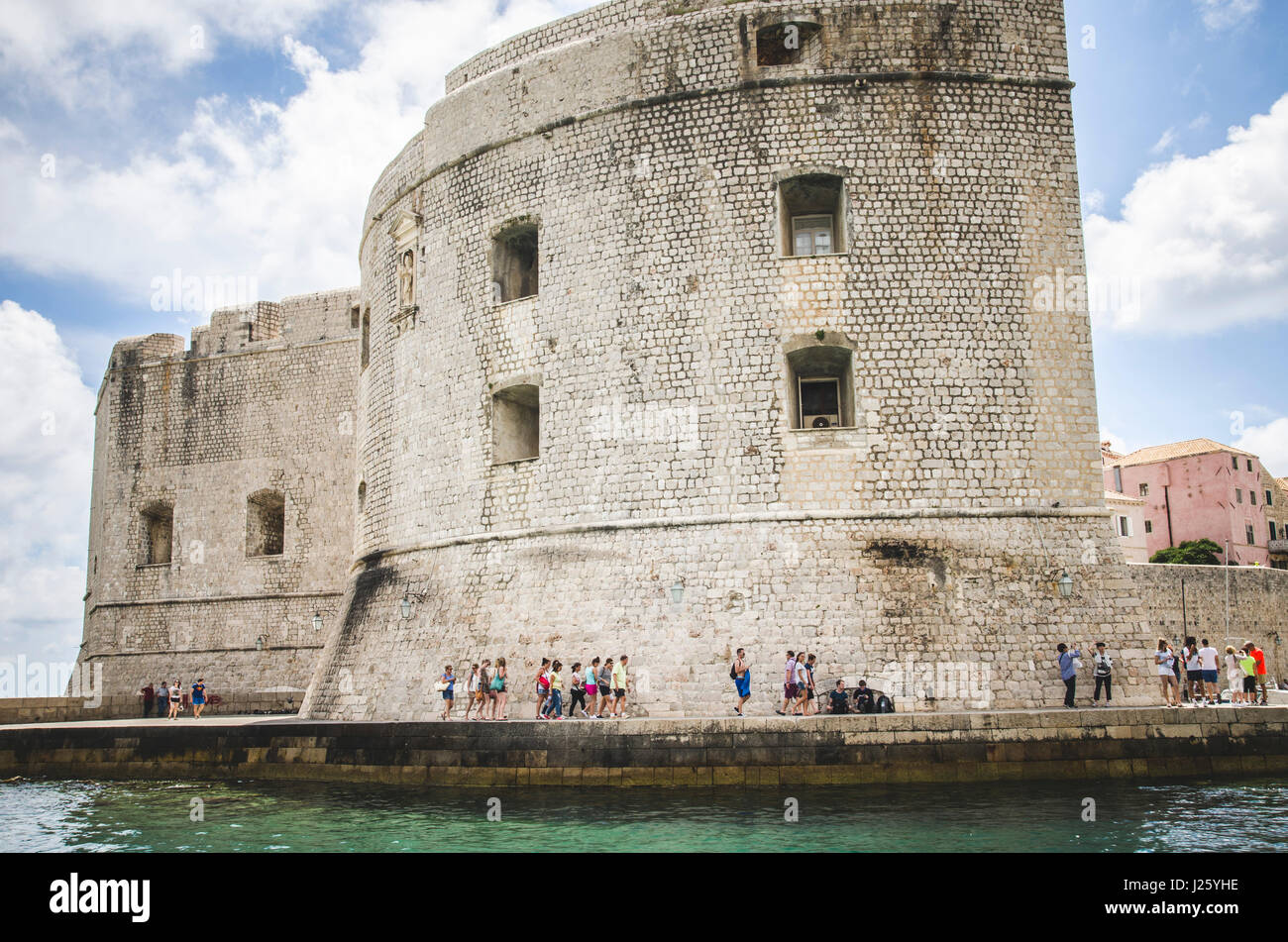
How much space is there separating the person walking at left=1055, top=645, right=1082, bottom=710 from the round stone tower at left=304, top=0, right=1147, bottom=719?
0.27m

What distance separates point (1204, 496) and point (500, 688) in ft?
125

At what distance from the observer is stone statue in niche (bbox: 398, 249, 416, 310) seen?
1773 centimetres

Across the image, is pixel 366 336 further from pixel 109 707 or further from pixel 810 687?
pixel 810 687

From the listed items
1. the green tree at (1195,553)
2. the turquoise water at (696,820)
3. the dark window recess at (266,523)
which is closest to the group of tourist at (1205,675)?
the turquoise water at (696,820)

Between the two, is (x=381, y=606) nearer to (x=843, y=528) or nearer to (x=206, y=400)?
(x=843, y=528)

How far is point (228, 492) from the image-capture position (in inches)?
983

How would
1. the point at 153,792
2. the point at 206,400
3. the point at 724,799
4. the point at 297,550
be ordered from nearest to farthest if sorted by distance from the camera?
the point at 724,799
the point at 153,792
the point at 297,550
the point at 206,400

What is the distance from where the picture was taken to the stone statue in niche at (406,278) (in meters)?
17.7

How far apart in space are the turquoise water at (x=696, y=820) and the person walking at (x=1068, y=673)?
5.28 feet

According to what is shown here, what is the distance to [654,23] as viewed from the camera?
49.1 feet

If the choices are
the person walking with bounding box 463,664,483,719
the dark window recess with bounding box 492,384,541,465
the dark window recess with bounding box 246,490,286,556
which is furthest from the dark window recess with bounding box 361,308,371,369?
the person walking with bounding box 463,664,483,719

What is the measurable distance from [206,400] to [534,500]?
14414 millimetres

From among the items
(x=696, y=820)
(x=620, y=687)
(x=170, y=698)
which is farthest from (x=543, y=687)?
(x=170, y=698)
